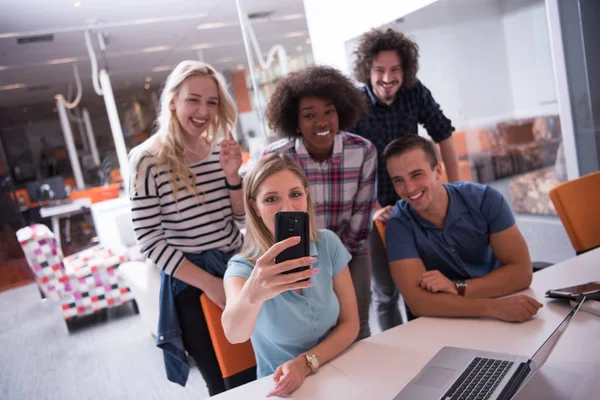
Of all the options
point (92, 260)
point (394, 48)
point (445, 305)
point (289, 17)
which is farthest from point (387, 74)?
point (289, 17)

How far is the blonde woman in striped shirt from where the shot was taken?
5.44 ft

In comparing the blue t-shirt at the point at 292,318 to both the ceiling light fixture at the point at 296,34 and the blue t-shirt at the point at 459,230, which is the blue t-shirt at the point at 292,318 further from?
the ceiling light fixture at the point at 296,34

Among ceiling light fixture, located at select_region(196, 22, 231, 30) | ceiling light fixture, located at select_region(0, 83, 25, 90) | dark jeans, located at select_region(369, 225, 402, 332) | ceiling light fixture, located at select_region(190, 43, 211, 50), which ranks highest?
ceiling light fixture, located at select_region(196, 22, 231, 30)

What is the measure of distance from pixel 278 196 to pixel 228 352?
49 cm

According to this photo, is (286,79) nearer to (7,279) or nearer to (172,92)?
(172,92)

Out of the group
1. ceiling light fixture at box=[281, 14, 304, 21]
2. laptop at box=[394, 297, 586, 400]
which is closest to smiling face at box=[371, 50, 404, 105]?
laptop at box=[394, 297, 586, 400]

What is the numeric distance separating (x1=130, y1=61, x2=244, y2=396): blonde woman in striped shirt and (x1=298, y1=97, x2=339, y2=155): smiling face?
Answer: 27 centimetres

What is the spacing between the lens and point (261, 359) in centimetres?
144

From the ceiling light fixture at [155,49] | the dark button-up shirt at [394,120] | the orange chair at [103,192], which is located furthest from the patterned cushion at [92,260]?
the dark button-up shirt at [394,120]

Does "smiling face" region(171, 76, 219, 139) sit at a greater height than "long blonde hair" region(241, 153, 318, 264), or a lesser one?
greater

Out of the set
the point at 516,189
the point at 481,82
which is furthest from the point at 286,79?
the point at 516,189

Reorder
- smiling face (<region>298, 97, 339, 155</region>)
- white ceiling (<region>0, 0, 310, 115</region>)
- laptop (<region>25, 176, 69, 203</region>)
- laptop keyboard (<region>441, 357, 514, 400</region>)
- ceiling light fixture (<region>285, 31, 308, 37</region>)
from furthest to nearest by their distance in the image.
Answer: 1. ceiling light fixture (<region>285, 31, 308, 37</region>)
2. white ceiling (<region>0, 0, 310, 115</region>)
3. laptop (<region>25, 176, 69, 203</region>)
4. smiling face (<region>298, 97, 339, 155</region>)
5. laptop keyboard (<region>441, 357, 514, 400</region>)

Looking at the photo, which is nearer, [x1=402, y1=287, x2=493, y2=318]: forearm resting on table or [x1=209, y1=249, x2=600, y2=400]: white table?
[x1=209, y1=249, x2=600, y2=400]: white table

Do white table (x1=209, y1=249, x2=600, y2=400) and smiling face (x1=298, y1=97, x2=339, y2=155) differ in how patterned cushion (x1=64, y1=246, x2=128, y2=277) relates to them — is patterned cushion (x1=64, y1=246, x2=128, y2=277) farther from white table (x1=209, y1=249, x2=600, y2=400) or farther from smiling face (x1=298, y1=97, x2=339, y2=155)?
white table (x1=209, y1=249, x2=600, y2=400)
